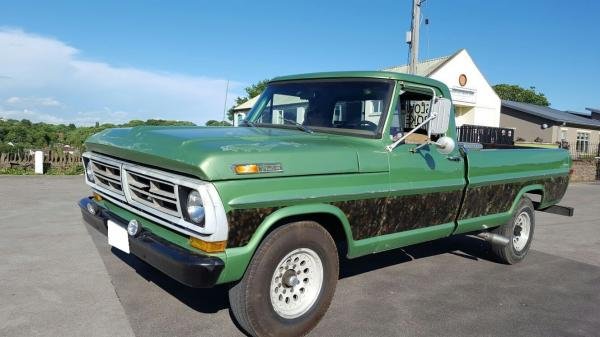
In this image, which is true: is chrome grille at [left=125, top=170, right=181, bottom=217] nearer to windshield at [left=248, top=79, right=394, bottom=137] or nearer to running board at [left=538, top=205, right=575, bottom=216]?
windshield at [left=248, top=79, right=394, bottom=137]

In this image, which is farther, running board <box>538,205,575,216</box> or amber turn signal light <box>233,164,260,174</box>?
running board <box>538,205,575,216</box>

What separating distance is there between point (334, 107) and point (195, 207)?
185 centimetres

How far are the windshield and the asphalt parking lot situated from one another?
5.23 ft

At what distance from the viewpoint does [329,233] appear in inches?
146

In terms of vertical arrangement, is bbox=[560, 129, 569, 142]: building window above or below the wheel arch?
above

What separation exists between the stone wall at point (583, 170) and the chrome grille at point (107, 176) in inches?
866

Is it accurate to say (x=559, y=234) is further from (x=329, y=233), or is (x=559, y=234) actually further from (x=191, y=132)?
(x=191, y=132)

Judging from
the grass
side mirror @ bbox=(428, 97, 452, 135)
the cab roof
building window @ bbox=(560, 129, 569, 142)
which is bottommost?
the grass

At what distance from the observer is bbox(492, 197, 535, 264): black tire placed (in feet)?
18.7

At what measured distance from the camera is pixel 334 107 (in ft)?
14.3

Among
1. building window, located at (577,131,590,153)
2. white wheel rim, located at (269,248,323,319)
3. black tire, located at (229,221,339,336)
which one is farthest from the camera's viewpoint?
building window, located at (577,131,590,153)

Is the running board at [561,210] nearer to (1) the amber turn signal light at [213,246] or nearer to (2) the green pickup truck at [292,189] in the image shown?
(2) the green pickup truck at [292,189]

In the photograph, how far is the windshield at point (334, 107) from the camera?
4176 mm

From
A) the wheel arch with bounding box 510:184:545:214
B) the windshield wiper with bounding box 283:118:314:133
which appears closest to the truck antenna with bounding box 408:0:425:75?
the wheel arch with bounding box 510:184:545:214
